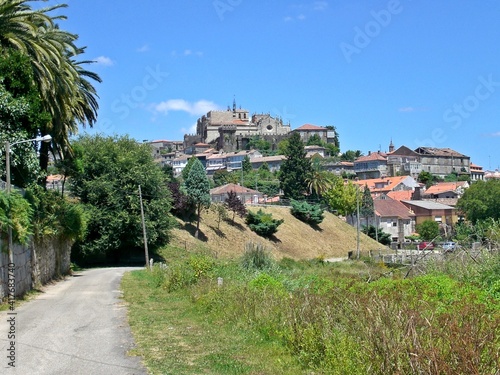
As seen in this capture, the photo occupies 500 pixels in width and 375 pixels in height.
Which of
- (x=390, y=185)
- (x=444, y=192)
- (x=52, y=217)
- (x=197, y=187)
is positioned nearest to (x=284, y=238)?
A: (x=197, y=187)

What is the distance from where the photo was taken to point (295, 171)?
304 feet

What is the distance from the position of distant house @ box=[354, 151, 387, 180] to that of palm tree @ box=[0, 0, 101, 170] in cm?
13584

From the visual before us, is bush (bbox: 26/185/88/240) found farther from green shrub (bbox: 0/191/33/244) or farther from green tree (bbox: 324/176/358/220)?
green tree (bbox: 324/176/358/220)

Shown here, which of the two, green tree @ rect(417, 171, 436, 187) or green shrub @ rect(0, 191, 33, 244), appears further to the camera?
green tree @ rect(417, 171, 436, 187)

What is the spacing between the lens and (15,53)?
26062 millimetres

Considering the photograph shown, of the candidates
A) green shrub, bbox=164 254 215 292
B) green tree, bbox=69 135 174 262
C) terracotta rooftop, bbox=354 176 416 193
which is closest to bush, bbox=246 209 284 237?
green tree, bbox=69 135 174 262

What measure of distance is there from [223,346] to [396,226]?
89648mm

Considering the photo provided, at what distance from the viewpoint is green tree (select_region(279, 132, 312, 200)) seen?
3632 inches

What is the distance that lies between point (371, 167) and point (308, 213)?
9084 cm

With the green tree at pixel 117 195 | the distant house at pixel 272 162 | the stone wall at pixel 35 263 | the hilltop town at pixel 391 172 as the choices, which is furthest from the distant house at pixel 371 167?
the stone wall at pixel 35 263

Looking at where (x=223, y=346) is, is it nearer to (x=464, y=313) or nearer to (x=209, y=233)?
(x=464, y=313)

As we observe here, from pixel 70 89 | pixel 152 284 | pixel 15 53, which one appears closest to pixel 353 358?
pixel 152 284

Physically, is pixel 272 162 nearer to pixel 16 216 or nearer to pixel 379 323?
pixel 16 216

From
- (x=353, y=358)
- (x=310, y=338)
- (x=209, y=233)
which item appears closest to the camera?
(x=353, y=358)
